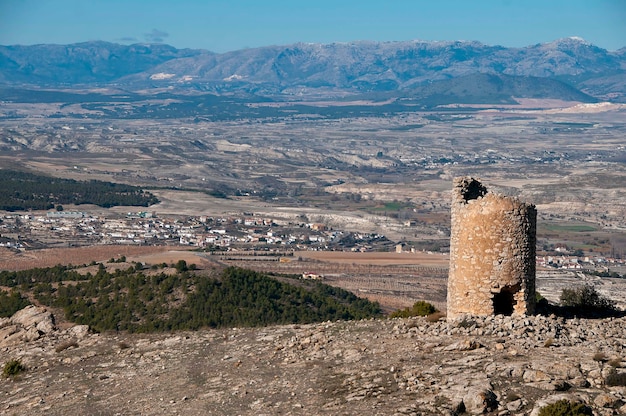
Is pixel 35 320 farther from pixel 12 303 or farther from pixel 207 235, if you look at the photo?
pixel 207 235

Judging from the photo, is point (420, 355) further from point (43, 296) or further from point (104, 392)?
point (43, 296)

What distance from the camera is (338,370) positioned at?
16.0 m

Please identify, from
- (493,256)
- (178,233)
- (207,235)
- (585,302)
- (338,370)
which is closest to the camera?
(338,370)

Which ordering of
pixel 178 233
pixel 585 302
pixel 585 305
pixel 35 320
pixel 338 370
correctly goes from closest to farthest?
pixel 338 370
pixel 585 305
pixel 585 302
pixel 35 320
pixel 178 233

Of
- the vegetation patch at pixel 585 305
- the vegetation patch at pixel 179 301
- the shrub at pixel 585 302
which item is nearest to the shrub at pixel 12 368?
the vegetation patch at pixel 179 301

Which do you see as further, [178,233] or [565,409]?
[178,233]

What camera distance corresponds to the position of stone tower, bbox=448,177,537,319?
56.3 ft

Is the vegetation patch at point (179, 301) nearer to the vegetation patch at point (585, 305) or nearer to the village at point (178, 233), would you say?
the vegetation patch at point (585, 305)

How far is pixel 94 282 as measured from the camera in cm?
3688

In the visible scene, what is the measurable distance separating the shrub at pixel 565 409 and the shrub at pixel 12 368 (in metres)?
11.4

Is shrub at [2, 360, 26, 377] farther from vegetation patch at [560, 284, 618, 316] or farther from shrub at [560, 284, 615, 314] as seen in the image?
shrub at [560, 284, 615, 314]

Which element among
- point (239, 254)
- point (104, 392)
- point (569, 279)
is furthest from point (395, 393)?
point (239, 254)

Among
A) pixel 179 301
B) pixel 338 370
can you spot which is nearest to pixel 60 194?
pixel 179 301

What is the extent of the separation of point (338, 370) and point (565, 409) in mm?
4673
